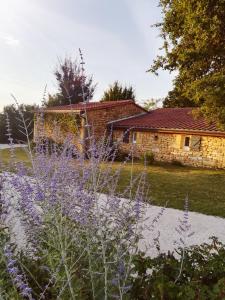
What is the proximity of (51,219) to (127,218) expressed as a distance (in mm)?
673

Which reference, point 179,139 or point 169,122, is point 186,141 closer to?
point 179,139

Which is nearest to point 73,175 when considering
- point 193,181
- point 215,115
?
point 193,181

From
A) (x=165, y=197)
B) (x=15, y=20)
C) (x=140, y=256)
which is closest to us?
(x=140, y=256)

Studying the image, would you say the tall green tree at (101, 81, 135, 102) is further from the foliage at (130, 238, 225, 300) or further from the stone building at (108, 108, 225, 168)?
the foliage at (130, 238, 225, 300)

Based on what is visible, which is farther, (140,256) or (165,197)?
(165,197)

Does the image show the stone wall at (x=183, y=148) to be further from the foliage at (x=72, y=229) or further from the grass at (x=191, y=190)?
the foliage at (x=72, y=229)

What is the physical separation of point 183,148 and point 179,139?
1.88 ft

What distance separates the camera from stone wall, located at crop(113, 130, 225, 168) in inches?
750

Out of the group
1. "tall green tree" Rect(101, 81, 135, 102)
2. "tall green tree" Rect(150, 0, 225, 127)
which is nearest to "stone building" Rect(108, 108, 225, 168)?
"tall green tree" Rect(150, 0, 225, 127)

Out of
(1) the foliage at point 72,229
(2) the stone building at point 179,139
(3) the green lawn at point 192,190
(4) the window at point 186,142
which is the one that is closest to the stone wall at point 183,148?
(2) the stone building at point 179,139

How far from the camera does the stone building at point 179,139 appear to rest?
62.7 ft

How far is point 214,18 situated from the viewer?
14.3m

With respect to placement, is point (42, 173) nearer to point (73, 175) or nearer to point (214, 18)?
point (73, 175)

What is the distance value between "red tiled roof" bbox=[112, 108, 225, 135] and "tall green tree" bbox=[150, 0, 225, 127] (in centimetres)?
271
